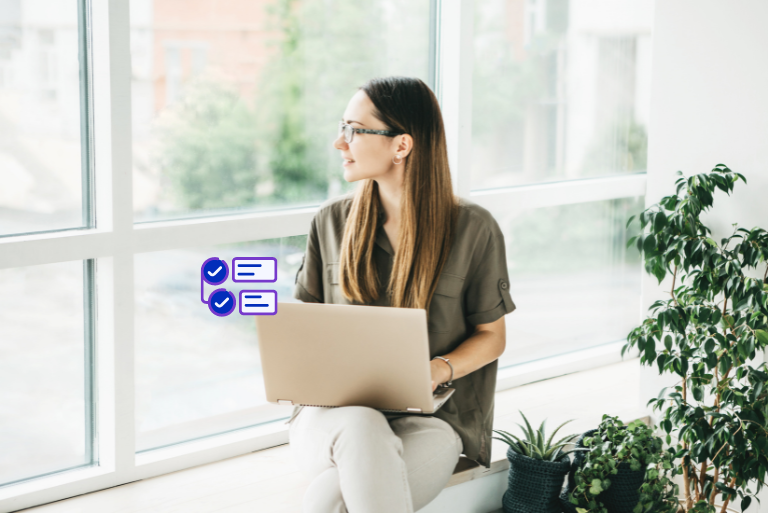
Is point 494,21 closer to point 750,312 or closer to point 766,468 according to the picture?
point 750,312

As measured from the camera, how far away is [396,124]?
1899 millimetres

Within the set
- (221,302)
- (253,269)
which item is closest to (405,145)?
(253,269)

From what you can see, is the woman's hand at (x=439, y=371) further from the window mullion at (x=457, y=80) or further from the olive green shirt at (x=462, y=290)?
the window mullion at (x=457, y=80)

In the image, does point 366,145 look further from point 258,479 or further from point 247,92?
point 258,479

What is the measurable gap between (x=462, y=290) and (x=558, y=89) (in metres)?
1.60

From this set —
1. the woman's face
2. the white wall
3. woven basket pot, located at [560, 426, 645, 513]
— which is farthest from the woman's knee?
the white wall

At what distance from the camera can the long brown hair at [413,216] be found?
6.24 feet

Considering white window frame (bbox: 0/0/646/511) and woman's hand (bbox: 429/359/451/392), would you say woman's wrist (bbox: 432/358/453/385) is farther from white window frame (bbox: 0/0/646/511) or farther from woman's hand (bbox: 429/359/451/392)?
white window frame (bbox: 0/0/646/511)

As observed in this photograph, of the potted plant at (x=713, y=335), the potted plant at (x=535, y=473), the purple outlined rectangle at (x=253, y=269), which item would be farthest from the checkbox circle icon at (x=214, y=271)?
the potted plant at (x=713, y=335)

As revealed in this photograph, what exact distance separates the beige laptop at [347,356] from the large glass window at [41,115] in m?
0.82

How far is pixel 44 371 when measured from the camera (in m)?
2.18

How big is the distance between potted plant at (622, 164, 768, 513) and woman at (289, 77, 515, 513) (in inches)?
23.5

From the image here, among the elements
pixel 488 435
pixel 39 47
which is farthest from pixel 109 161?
pixel 488 435

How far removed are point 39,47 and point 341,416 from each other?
1.28m
